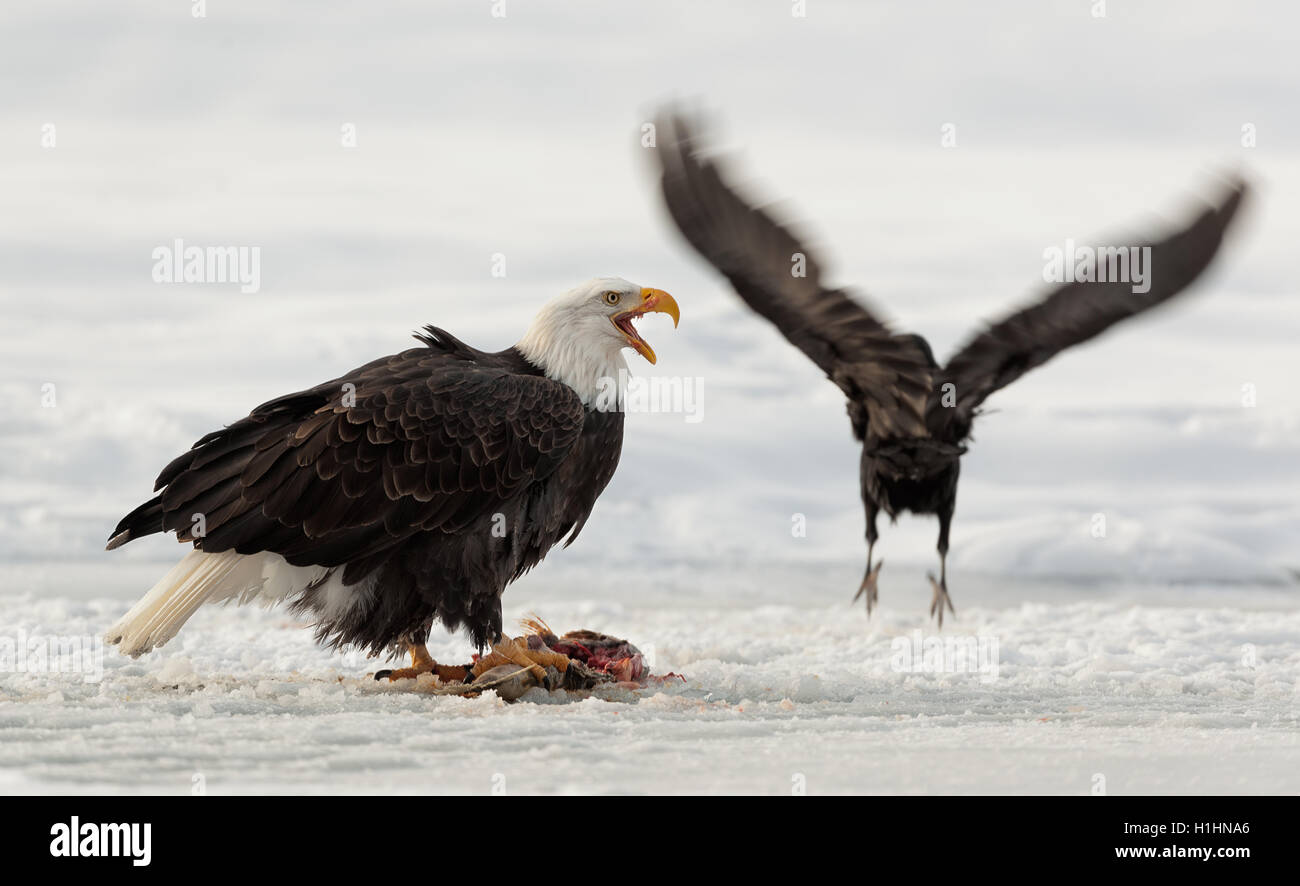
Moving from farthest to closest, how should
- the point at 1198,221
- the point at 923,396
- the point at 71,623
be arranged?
the point at 71,623 → the point at 1198,221 → the point at 923,396

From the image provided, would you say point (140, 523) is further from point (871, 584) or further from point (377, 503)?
point (871, 584)

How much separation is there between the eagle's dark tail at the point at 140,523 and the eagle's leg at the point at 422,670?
1553 mm

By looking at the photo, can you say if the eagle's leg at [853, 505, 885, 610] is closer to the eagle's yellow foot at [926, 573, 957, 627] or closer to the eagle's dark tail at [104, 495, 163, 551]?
the eagle's yellow foot at [926, 573, 957, 627]

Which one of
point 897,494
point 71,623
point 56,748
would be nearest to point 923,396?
point 897,494

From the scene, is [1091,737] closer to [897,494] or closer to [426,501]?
[897,494]

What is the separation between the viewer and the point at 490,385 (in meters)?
7.73

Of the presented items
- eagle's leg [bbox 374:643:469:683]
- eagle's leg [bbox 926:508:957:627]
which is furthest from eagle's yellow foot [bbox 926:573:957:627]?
eagle's leg [bbox 374:643:469:683]

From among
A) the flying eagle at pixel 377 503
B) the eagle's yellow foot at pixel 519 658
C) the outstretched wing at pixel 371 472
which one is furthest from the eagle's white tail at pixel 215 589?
the eagle's yellow foot at pixel 519 658

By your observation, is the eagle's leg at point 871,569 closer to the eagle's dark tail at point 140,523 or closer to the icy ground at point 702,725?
the icy ground at point 702,725

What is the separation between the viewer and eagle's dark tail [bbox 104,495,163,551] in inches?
304

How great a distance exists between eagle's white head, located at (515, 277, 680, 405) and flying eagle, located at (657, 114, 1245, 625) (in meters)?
1.53

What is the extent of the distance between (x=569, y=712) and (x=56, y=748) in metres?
2.39

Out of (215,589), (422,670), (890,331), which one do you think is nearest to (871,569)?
(890,331)

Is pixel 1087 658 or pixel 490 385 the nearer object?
pixel 490 385
